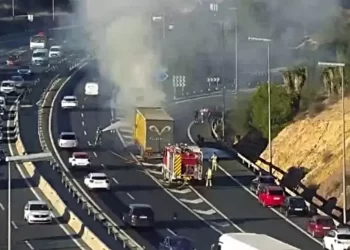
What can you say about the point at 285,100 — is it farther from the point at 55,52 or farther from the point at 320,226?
the point at 55,52

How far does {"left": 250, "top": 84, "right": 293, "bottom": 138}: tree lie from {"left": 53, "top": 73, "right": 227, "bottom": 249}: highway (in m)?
9.44

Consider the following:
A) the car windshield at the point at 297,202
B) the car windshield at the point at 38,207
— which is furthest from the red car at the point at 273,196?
the car windshield at the point at 38,207

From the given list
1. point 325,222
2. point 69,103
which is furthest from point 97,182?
point 69,103

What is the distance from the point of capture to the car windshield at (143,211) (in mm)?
62344

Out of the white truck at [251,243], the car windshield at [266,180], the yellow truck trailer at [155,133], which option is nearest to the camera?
the white truck at [251,243]

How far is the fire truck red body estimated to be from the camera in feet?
233

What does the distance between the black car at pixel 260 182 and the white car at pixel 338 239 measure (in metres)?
11.5

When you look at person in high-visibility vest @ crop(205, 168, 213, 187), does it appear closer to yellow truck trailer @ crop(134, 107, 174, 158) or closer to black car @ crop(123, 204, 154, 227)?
yellow truck trailer @ crop(134, 107, 174, 158)

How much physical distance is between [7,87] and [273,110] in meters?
25.4

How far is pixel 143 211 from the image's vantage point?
62.6 m

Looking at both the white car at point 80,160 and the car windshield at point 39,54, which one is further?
the car windshield at point 39,54

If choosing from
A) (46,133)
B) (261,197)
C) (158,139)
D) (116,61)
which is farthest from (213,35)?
(261,197)

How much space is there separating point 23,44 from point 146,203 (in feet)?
290

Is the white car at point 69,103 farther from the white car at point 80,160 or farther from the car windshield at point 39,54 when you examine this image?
the car windshield at point 39,54
